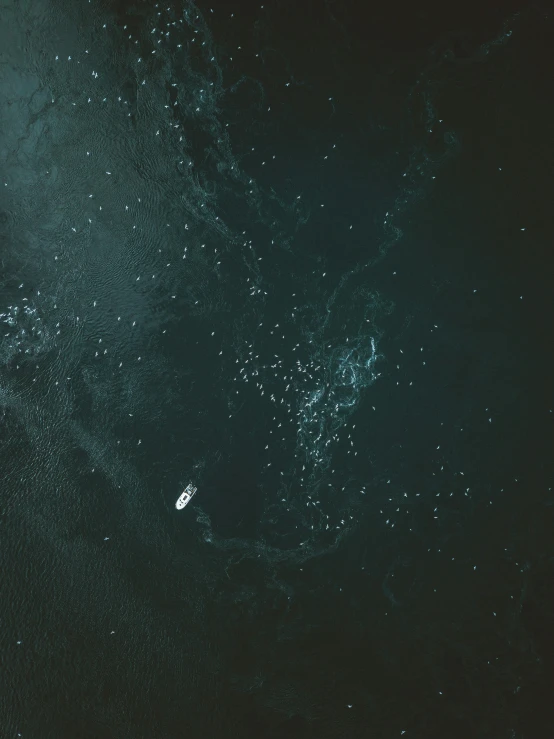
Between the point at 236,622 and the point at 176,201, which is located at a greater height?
the point at 176,201

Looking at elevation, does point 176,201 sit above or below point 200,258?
above

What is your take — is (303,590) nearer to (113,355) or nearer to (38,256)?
(113,355)

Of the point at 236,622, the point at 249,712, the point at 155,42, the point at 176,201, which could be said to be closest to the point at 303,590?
the point at 236,622

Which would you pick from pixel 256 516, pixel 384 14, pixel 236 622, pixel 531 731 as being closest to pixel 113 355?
pixel 256 516

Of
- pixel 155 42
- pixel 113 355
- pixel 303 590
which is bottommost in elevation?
pixel 303 590

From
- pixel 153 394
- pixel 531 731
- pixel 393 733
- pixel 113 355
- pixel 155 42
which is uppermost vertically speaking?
pixel 155 42

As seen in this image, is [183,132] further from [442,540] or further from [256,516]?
[442,540]
